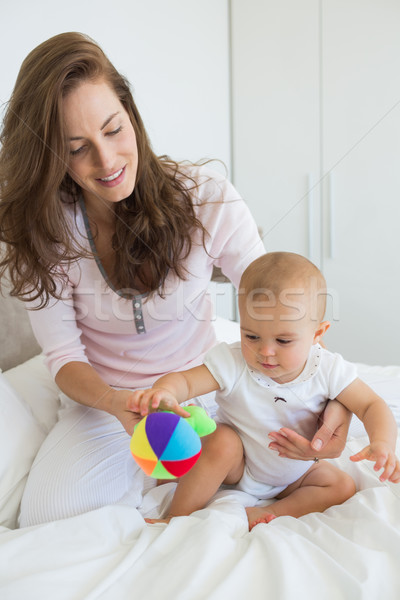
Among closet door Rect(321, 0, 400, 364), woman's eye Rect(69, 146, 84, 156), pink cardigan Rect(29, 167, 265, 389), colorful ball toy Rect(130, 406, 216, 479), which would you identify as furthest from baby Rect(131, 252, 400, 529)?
closet door Rect(321, 0, 400, 364)

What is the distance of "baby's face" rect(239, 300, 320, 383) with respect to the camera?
3.01ft

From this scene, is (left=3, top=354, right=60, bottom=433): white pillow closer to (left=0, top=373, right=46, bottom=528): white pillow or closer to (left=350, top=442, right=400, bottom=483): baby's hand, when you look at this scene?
(left=0, top=373, right=46, bottom=528): white pillow

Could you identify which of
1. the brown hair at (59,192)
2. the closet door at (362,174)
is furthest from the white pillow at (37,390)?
the closet door at (362,174)

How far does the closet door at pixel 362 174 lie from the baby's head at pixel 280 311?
5.94 ft

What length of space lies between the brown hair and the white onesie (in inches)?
11.7

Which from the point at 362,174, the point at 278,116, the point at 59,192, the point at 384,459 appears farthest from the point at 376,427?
the point at 278,116

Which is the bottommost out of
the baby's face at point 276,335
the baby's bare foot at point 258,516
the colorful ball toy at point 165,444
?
the baby's bare foot at point 258,516

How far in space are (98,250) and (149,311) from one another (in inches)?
7.0

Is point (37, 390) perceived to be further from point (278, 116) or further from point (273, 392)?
point (278, 116)

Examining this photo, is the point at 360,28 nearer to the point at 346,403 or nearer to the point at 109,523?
the point at 346,403

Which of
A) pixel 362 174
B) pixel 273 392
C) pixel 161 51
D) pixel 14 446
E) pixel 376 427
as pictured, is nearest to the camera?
pixel 376 427

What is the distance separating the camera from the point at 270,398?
3.31ft

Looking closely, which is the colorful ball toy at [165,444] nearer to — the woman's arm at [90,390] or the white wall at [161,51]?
the woman's arm at [90,390]

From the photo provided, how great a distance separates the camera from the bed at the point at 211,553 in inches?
27.6
